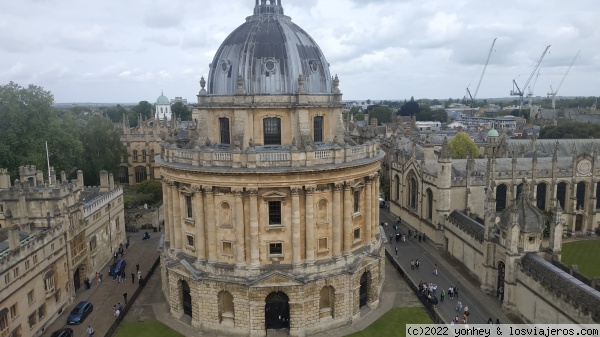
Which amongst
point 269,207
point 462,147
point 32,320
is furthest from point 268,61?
point 462,147

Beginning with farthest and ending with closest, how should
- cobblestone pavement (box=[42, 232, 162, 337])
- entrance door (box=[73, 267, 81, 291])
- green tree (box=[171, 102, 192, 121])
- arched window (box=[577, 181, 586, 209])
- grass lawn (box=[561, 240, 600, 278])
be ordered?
green tree (box=[171, 102, 192, 121]) < arched window (box=[577, 181, 586, 209]) < grass lawn (box=[561, 240, 600, 278]) < entrance door (box=[73, 267, 81, 291]) < cobblestone pavement (box=[42, 232, 162, 337])

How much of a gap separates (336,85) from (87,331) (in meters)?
26.1

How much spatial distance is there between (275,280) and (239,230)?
4.32 metres

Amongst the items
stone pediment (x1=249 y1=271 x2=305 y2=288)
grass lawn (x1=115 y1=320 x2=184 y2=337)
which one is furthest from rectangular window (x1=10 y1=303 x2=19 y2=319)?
stone pediment (x1=249 y1=271 x2=305 y2=288)

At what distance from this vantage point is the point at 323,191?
112 ft

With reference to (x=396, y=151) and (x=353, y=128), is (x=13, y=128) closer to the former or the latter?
(x=353, y=128)

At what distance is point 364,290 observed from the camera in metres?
37.8

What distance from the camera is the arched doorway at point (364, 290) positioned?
37375 mm

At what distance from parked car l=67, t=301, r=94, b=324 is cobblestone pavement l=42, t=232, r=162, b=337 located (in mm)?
342

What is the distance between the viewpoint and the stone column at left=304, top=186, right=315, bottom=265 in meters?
33.2

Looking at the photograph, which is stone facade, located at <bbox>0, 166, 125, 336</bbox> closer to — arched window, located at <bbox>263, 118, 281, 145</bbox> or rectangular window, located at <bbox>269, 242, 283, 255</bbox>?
rectangular window, located at <bbox>269, 242, 283, 255</bbox>

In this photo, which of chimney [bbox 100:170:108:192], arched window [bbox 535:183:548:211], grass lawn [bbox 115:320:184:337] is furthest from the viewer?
arched window [bbox 535:183:548:211]

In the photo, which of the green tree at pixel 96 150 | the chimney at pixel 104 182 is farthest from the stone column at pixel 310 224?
the green tree at pixel 96 150

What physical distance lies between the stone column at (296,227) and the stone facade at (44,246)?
1888 cm
